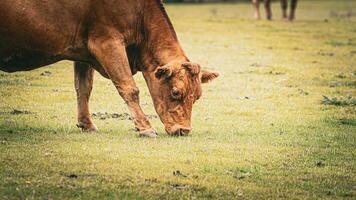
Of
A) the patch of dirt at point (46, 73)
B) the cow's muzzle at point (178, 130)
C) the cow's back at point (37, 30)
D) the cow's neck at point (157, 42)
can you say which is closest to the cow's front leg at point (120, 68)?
the cow's muzzle at point (178, 130)

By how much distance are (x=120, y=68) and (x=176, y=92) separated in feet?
2.92

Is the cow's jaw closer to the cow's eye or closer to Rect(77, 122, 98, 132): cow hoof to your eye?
the cow's eye

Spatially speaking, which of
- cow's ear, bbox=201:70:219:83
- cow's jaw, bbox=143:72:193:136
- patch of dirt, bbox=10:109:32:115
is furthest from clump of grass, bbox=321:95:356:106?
patch of dirt, bbox=10:109:32:115

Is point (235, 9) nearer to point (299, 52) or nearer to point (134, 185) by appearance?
point (299, 52)

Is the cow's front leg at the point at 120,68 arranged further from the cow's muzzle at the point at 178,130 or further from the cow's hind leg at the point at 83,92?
the cow's hind leg at the point at 83,92

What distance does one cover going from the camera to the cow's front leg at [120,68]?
43.9 ft

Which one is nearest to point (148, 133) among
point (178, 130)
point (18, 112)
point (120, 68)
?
point (178, 130)

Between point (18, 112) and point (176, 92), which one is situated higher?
point (176, 92)

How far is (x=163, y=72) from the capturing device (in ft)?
44.7

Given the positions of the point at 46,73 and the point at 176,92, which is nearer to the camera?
the point at 176,92

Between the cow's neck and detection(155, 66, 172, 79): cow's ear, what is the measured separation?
0.30 metres

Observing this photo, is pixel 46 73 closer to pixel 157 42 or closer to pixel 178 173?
pixel 157 42

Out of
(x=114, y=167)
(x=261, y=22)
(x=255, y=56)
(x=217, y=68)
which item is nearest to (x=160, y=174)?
(x=114, y=167)

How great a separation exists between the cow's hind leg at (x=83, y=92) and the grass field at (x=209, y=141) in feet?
0.66
